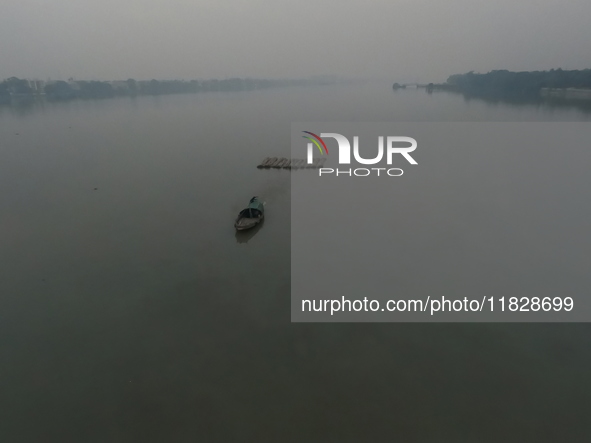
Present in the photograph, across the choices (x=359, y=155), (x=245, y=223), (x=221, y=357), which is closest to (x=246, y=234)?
(x=245, y=223)

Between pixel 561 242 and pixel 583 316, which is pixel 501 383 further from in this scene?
pixel 561 242

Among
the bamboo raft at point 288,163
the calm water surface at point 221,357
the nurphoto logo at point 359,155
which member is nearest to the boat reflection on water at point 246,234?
the calm water surface at point 221,357

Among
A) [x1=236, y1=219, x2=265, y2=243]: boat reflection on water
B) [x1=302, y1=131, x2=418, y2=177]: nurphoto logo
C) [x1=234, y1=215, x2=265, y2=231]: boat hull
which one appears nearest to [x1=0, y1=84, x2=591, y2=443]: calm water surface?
[x1=236, y1=219, x2=265, y2=243]: boat reflection on water

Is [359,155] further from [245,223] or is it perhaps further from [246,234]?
[246,234]

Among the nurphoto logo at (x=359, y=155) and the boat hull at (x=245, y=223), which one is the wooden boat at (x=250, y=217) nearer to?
the boat hull at (x=245, y=223)

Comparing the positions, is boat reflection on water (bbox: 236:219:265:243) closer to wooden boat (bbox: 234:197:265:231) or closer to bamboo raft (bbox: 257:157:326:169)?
wooden boat (bbox: 234:197:265:231)

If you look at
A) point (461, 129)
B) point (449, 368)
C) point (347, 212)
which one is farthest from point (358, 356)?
point (461, 129)

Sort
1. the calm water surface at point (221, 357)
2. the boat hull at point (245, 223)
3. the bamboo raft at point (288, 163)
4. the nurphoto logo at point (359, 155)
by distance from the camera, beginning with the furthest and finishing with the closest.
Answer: the bamboo raft at point (288, 163), the nurphoto logo at point (359, 155), the boat hull at point (245, 223), the calm water surface at point (221, 357)

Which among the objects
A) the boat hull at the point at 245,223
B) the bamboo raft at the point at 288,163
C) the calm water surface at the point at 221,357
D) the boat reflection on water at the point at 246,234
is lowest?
the calm water surface at the point at 221,357
